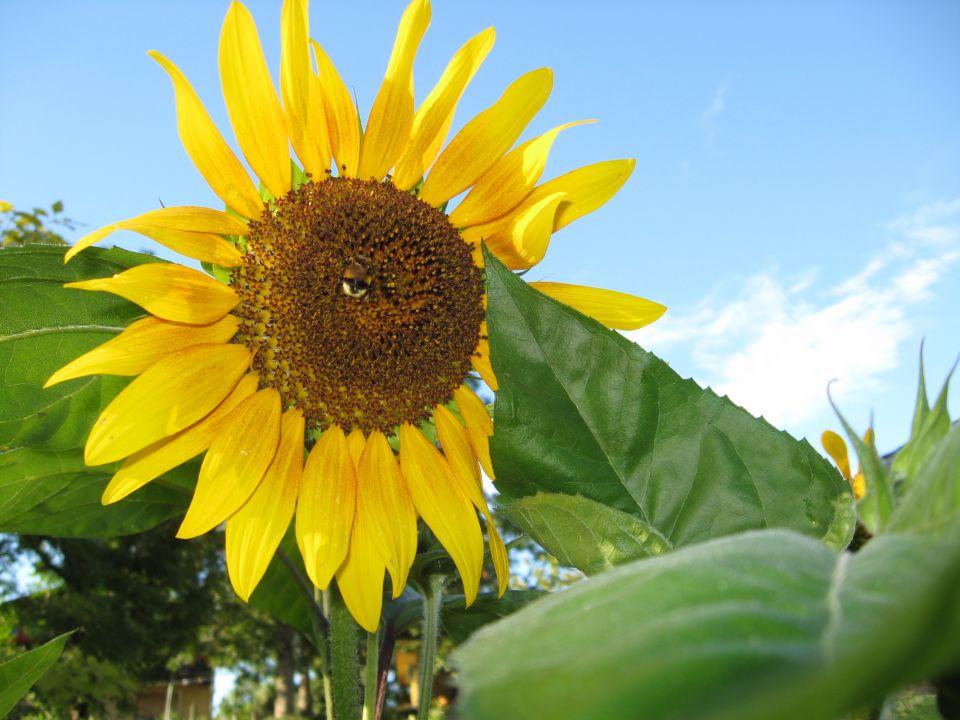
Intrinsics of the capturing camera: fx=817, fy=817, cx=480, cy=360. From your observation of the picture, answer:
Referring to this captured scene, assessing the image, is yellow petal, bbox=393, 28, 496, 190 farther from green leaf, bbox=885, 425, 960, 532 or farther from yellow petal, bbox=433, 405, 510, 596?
green leaf, bbox=885, 425, 960, 532

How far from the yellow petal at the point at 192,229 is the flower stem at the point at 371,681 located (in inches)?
23.1

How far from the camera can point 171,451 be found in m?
1.07

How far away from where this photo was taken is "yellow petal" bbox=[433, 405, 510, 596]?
3.50 feet

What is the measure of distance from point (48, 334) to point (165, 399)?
157mm

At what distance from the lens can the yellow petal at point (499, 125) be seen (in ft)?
3.85

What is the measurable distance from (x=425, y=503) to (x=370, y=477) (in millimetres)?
93

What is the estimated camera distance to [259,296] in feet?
3.89

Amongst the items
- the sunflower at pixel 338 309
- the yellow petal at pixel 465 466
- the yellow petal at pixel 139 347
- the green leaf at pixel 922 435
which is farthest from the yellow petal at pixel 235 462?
the green leaf at pixel 922 435

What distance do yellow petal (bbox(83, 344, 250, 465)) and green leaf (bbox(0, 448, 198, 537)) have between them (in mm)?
187

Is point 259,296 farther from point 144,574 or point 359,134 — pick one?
point 144,574

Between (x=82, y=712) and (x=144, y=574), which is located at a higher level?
(x=144, y=574)

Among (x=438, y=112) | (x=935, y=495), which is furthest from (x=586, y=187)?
(x=935, y=495)

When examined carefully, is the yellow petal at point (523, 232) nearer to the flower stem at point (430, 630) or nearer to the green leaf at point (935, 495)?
the flower stem at point (430, 630)

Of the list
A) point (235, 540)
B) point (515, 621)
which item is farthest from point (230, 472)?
point (515, 621)
